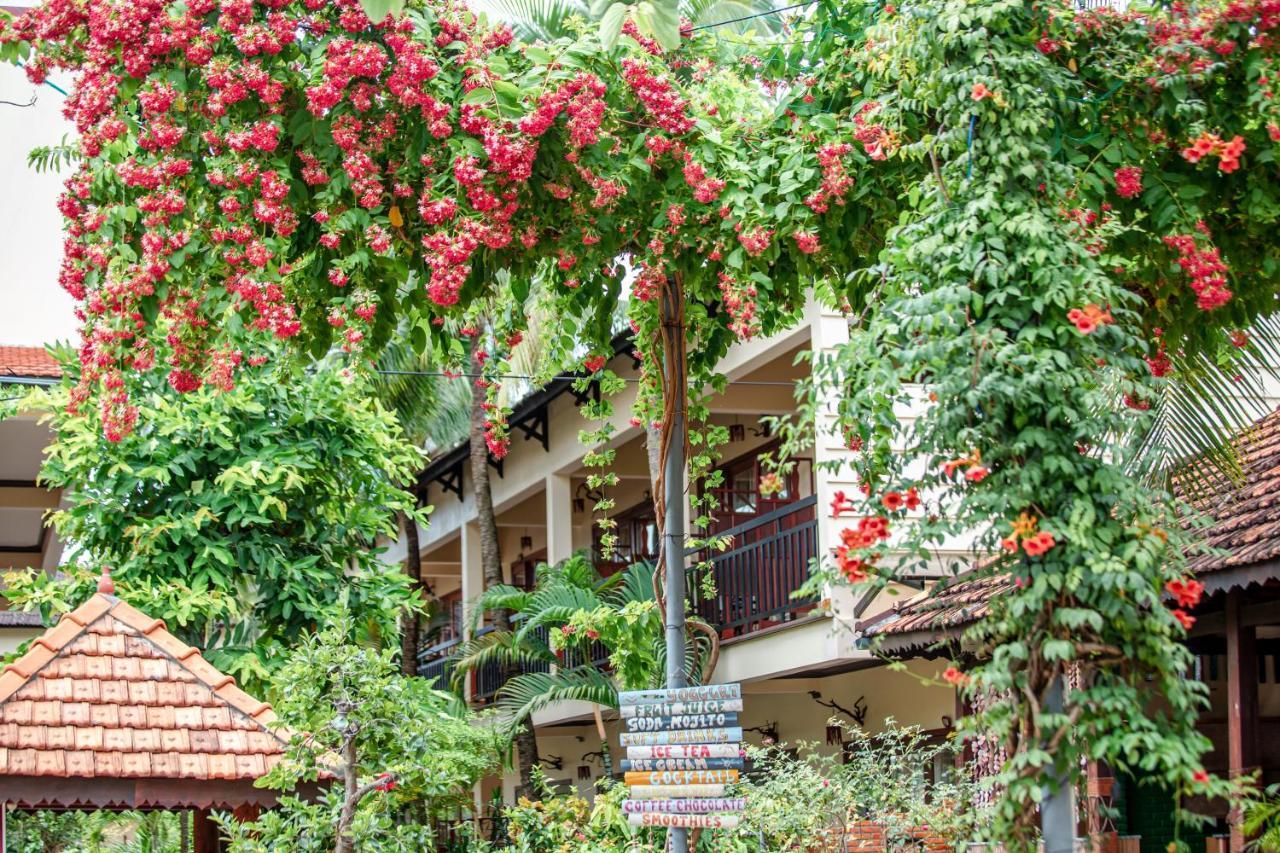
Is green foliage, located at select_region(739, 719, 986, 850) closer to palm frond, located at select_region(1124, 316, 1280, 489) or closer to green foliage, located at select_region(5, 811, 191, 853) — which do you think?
palm frond, located at select_region(1124, 316, 1280, 489)

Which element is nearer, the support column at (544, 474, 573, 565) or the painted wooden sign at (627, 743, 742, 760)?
the painted wooden sign at (627, 743, 742, 760)

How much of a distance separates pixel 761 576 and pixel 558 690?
2601mm

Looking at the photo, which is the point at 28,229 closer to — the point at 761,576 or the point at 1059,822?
the point at 761,576

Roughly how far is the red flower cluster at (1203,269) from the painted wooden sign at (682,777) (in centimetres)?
286

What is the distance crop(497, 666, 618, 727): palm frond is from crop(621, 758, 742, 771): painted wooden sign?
29.2 feet

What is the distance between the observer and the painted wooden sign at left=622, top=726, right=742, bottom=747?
23.1ft

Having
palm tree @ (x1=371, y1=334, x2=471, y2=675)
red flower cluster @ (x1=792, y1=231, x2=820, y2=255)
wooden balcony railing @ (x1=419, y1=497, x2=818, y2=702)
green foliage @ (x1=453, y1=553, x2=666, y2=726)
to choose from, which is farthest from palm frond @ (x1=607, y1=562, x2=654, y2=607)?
red flower cluster @ (x1=792, y1=231, x2=820, y2=255)

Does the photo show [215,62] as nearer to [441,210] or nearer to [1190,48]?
[441,210]

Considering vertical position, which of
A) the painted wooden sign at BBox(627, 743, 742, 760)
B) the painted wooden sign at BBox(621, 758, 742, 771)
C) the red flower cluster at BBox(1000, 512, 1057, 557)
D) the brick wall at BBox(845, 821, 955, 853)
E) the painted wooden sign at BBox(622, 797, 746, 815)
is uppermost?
the red flower cluster at BBox(1000, 512, 1057, 557)

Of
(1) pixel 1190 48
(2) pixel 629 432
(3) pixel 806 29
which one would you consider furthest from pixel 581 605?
(1) pixel 1190 48

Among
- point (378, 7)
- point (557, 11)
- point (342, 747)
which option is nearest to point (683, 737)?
point (342, 747)

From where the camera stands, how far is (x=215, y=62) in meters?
6.09

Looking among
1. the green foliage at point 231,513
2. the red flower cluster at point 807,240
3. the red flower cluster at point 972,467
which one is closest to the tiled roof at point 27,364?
the green foliage at point 231,513

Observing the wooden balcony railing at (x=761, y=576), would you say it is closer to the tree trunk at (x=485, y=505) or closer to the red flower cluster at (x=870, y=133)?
the tree trunk at (x=485, y=505)
